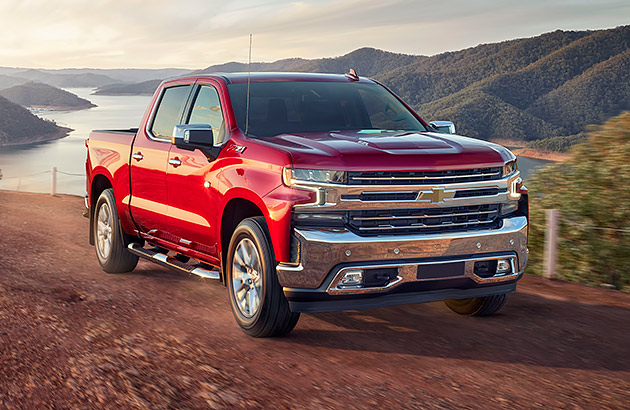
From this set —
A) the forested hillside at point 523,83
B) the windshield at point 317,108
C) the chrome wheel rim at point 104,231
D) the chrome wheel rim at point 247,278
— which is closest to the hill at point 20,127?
the forested hillside at point 523,83

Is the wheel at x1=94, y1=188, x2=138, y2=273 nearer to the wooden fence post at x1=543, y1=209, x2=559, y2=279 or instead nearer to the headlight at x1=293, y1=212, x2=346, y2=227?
the headlight at x1=293, y1=212, x2=346, y2=227

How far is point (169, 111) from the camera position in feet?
21.5

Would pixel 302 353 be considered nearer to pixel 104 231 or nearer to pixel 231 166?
pixel 231 166

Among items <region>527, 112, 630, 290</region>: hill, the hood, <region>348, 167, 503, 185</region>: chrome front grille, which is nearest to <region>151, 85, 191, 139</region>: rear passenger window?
the hood

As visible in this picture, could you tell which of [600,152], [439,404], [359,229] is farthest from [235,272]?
[600,152]

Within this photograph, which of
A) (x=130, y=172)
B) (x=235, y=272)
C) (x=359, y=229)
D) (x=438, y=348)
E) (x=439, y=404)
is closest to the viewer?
(x=439, y=404)

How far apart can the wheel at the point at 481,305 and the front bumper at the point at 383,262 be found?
87 cm

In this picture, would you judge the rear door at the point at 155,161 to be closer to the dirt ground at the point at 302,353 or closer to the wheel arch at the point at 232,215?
the dirt ground at the point at 302,353

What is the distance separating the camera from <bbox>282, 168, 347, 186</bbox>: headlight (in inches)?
170

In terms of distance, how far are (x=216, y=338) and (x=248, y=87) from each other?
201cm

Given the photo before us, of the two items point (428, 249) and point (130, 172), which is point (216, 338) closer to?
point (428, 249)

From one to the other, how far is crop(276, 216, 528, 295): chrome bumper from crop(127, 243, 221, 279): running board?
123 centimetres

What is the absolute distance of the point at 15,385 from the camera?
4012mm

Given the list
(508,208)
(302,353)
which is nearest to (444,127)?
(508,208)
